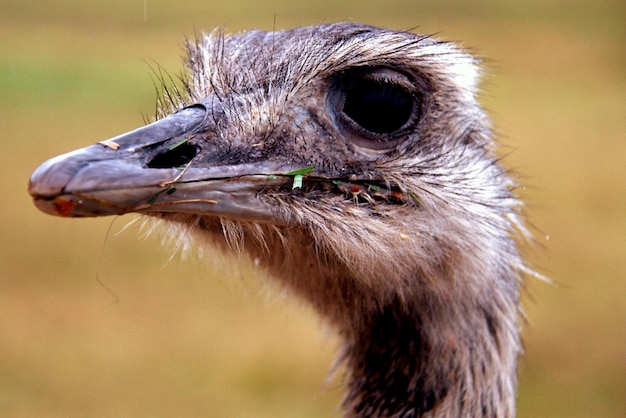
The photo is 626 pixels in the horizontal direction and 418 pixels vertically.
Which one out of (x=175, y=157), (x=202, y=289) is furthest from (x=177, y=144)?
(x=202, y=289)

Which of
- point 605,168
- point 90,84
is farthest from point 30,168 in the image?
point 605,168

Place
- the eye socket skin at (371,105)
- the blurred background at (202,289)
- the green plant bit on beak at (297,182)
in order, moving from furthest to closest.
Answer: the blurred background at (202,289) → the eye socket skin at (371,105) → the green plant bit on beak at (297,182)

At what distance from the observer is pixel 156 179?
1.82 meters

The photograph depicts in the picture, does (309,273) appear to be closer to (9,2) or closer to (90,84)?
(90,84)

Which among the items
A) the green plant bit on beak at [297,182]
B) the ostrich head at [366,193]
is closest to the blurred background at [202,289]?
the ostrich head at [366,193]

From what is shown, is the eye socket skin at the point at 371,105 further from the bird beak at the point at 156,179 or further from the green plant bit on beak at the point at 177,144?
the green plant bit on beak at the point at 177,144

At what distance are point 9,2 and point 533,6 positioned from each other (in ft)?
27.5

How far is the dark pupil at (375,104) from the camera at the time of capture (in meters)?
2.18

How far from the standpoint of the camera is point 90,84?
11.5 m

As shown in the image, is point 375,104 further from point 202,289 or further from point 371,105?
point 202,289

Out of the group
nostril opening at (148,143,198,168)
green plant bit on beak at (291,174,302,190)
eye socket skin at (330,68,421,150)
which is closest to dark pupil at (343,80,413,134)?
eye socket skin at (330,68,421,150)

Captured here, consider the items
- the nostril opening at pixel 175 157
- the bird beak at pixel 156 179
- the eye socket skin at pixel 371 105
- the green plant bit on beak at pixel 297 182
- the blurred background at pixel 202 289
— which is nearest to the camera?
the bird beak at pixel 156 179

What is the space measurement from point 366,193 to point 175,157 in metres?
0.46

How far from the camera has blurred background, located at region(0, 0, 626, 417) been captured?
555 cm
